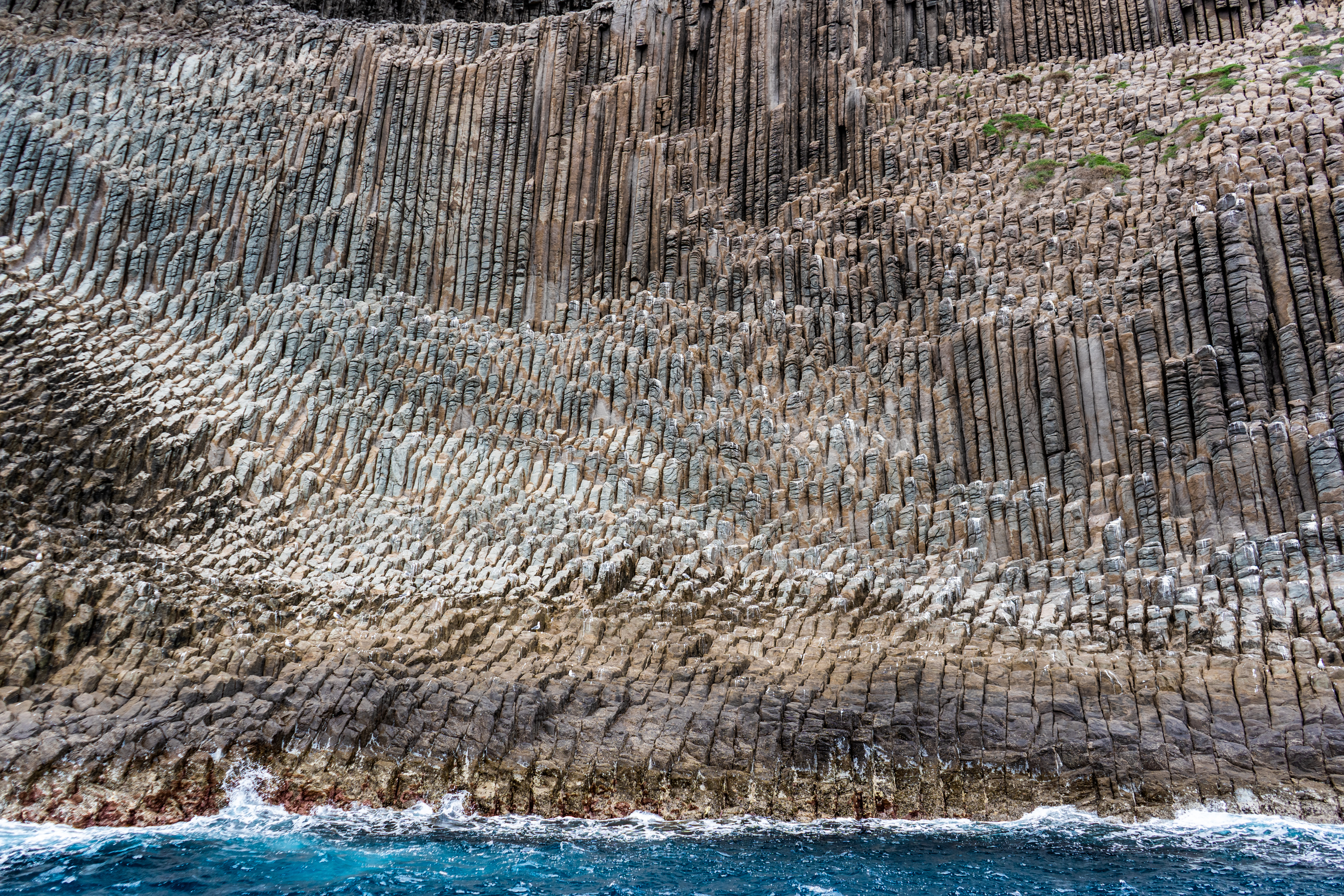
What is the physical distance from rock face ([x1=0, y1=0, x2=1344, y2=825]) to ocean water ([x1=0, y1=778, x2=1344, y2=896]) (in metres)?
0.46

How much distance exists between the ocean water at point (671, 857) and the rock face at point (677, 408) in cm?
46

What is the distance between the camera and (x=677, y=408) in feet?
54.8

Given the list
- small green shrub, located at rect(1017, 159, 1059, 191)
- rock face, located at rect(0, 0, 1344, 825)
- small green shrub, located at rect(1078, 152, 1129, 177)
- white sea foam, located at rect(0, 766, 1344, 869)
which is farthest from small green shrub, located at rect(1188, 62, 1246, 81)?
white sea foam, located at rect(0, 766, 1344, 869)

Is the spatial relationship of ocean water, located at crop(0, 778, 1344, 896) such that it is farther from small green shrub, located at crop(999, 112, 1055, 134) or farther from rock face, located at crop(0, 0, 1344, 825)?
small green shrub, located at crop(999, 112, 1055, 134)

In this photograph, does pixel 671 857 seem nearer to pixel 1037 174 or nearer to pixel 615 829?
pixel 615 829

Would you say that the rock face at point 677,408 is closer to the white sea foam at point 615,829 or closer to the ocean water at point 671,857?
the white sea foam at point 615,829

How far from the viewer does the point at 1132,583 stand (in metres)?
12.4

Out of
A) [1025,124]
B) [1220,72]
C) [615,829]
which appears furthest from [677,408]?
[1220,72]

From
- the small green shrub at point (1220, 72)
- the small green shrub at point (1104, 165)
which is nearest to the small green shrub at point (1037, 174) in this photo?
the small green shrub at point (1104, 165)

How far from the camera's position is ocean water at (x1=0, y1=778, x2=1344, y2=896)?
884 centimetres

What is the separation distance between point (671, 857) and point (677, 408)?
841 centimetres

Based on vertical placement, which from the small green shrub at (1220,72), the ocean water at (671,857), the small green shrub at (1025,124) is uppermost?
the small green shrub at (1220,72)

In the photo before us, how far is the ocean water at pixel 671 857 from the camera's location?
8.84 metres

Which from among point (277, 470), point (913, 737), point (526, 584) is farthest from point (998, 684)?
point (277, 470)
